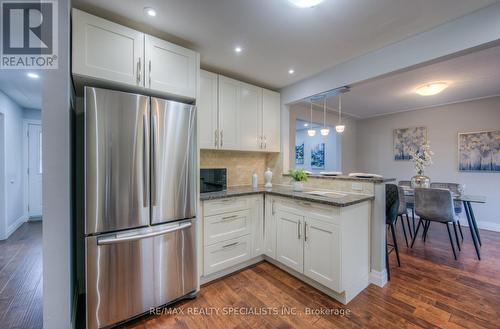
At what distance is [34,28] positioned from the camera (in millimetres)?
1531

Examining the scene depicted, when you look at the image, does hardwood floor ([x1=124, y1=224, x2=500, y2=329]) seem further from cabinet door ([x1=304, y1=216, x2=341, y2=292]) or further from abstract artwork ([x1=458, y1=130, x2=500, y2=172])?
abstract artwork ([x1=458, y1=130, x2=500, y2=172])

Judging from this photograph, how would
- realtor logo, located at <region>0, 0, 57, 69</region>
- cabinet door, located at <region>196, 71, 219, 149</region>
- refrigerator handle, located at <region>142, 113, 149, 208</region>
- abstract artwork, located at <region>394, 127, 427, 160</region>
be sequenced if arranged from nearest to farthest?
realtor logo, located at <region>0, 0, 57, 69</region> < refrigerator handle, located at <region>142, 113, 149, 208</region> < cabinet door, located at <region>196, 71, 219, 149</region> < abstract artwork, located at <region>394, 127, 427, 160</region>

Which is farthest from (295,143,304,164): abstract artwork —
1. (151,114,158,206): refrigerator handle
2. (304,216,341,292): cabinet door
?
(151,114,158,206): refrigerator handle

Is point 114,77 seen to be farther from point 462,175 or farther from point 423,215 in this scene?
point 462,175

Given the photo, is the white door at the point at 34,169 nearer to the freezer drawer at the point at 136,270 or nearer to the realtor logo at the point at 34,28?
the realtor logo at the point at 34,28

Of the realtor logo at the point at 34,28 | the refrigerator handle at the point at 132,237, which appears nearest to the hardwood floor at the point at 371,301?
the refrigerator handle at the point at 132,237

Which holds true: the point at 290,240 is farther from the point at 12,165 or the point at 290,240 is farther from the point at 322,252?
the point at 12,165

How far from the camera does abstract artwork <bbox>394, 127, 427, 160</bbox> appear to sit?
482 centimetres

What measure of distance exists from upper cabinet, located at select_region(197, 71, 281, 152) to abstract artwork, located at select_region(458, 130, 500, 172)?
3.99 m

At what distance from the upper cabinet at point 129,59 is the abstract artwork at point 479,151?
5378mm

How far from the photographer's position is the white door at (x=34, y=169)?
4.50 m

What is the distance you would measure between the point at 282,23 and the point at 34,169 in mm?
5809

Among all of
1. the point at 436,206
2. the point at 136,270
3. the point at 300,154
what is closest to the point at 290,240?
the point at 136,270

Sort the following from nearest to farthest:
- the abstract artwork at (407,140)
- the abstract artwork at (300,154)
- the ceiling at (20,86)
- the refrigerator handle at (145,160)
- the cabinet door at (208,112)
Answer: the refrigerator handle at (145,160) → the cabinet door at (208,112) → the ceiling at (20,86) → the abstract artwork at (407,140) → the abstract artwork at (300,154)
